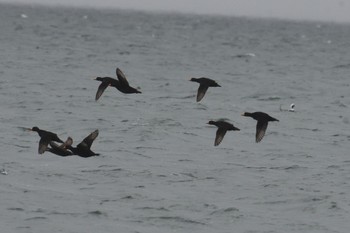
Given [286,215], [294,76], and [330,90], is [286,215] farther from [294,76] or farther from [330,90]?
[294,76]

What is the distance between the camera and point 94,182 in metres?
22.0

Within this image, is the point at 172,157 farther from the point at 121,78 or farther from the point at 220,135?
the point at 121,78

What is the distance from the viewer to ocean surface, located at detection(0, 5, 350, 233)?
19.6 m

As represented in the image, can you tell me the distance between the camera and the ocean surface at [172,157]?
64.2ft

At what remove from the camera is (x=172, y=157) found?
25.5 metres

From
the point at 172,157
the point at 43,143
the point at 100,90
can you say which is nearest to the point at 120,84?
the point at 100,90

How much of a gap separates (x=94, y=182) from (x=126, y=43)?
5955cm

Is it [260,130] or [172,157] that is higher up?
[260,130]

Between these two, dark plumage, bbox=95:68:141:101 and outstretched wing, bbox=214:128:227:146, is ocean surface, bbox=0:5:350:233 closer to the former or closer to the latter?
outstretched wing, bbox=214:128:227:146

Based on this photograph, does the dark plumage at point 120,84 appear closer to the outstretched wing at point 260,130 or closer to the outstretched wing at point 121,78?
the outstretched wing at point 121,78

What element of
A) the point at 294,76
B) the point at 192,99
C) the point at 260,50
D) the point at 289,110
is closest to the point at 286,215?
the point at 289,110

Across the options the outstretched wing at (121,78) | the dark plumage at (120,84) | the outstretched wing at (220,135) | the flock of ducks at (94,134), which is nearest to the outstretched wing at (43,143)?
the flock of ducks at (94,134)

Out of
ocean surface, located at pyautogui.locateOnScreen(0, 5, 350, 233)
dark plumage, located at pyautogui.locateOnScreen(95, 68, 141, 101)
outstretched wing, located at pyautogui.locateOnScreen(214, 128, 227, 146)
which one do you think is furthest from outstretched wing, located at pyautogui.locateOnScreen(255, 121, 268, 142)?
dark plumage, located at pyautogui.locateOnScreen(95, 68, 141, 101)

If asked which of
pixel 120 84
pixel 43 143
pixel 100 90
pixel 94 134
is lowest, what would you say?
pixel 43 143
